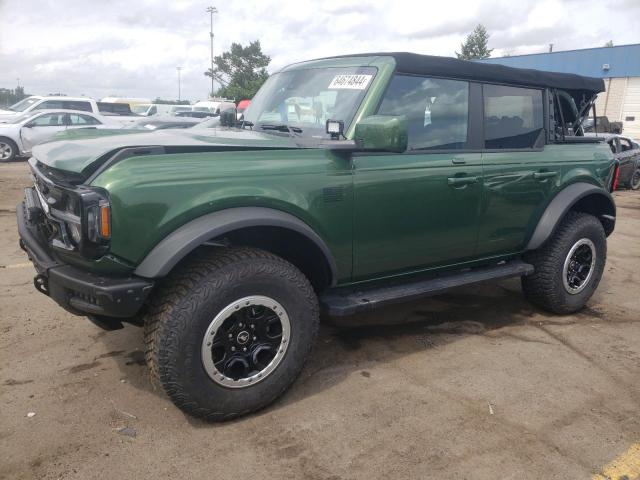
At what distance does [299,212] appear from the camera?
295cm

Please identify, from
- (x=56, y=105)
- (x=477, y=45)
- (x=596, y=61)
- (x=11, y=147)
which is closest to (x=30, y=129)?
(x=11, y=147)

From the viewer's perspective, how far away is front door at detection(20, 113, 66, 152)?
15141 mm

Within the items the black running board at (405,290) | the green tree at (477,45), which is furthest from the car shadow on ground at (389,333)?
the green tree at (477,45)

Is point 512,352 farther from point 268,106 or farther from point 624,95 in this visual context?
point 624,95

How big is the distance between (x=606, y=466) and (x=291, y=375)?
1.63 meters

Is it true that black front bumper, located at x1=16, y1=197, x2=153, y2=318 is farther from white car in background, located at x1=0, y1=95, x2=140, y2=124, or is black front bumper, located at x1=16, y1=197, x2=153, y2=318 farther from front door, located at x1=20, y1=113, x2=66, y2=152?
white car in background, located at x1=0, y1=95, x2=140, y2=124

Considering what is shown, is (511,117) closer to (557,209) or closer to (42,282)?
(557,209)

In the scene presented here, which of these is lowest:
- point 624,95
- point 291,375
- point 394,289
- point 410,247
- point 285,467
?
point 285,467

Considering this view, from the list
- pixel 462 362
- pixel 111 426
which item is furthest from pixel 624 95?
pixel 111 426

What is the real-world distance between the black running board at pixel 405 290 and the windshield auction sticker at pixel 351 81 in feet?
4.22

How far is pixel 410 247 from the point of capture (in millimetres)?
3500

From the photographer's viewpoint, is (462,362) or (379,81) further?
(462,362)

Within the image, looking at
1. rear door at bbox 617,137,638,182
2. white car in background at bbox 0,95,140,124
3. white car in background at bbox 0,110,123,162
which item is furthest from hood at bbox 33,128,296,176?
white car in background at bbox 0,95,140,124

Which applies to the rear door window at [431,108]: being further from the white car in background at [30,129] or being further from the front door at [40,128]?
the front door at [40,128]
